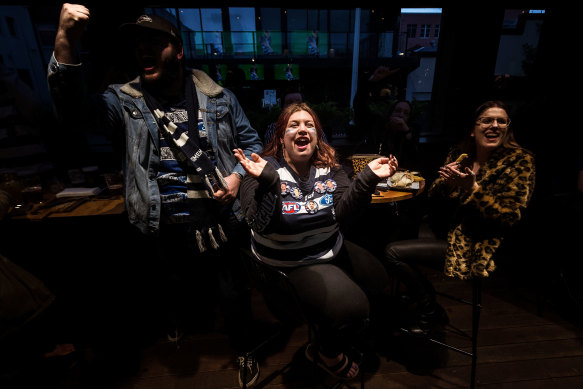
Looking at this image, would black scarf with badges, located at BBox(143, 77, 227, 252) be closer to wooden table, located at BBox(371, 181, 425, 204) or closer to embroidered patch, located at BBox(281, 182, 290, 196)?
embroidered patch, located at BBox(281, 182, 290, 196)

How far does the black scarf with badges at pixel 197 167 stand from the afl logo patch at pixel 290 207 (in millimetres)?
372

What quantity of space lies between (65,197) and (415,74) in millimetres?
5191

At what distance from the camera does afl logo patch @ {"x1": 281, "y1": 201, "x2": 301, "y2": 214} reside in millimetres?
1571

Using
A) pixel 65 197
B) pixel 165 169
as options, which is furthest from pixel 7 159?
pixel 165 169

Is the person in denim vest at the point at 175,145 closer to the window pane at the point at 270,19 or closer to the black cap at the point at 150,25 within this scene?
the black cap at the point at 150,25

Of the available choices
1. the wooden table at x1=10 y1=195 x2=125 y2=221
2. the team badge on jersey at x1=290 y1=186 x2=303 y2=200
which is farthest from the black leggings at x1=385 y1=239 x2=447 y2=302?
the wooden table at x1=10 y1=195 x2=125 y2=221

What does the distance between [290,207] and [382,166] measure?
1.78ft

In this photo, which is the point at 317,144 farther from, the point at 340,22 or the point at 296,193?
the point at 340,22

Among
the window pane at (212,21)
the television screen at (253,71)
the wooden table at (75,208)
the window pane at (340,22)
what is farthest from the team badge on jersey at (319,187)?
the window pane at (340,22)

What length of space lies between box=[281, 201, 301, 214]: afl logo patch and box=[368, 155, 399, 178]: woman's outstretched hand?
0.45 m

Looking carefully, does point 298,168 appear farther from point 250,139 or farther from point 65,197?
point 65,197

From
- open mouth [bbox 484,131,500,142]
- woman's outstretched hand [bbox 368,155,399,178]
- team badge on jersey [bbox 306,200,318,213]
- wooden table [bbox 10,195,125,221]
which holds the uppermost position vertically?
open mouth [bbox 484,131,500,142]

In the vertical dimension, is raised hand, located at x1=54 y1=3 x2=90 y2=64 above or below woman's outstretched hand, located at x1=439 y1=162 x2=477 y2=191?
above

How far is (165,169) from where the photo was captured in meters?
1.71
